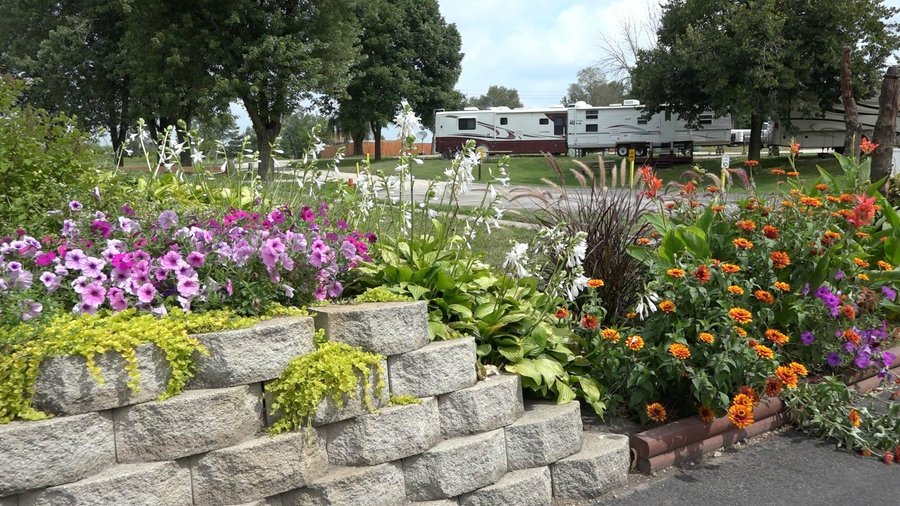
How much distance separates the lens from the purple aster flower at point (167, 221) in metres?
3.10

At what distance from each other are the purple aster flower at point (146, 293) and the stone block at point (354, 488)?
893 millimetres

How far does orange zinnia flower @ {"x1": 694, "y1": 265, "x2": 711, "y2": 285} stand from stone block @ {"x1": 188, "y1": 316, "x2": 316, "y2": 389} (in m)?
2.07

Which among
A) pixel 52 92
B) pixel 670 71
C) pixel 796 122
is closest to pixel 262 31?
pixel 52 92

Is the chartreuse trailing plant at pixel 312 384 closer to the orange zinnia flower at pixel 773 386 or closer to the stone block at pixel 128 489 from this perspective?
the stone block at pixel 128 489

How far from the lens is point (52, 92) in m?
25.5

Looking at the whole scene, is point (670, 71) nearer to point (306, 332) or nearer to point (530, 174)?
point (530, 174)

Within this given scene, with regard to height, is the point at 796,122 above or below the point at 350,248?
above

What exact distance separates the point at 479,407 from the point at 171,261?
1.39 metres

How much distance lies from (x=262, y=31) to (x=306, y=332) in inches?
730

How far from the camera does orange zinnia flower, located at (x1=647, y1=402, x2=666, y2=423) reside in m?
3.57

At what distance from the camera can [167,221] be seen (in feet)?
10.2

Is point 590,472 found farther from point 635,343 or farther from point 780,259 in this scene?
point 780,259

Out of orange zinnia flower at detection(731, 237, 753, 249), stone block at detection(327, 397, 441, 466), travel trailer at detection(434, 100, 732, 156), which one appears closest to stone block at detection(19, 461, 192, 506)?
stone block at detection(327, 397, 441, 466)

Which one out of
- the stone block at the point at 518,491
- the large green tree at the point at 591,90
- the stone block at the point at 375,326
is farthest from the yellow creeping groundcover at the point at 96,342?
the large green tree at the point at 591,90
